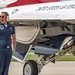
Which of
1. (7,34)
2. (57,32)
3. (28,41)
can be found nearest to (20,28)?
(28,41)

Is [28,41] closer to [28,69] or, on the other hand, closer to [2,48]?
[28,69]

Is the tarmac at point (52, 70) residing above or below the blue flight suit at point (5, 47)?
below

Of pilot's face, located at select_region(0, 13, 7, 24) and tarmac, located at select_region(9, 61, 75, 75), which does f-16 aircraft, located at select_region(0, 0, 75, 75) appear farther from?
tarmac, located at select_region(9, 61, 75, 75)

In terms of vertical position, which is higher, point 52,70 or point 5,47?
point 5,47

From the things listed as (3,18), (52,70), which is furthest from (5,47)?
(52,70)

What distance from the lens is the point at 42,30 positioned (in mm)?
13453

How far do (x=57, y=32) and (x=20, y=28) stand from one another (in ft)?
5.02

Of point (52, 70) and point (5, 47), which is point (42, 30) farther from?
point (52, 70)

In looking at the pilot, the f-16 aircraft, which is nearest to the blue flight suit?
the pilot

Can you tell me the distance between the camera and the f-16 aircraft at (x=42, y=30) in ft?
39.9

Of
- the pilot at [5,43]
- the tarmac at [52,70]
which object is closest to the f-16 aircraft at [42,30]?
the pilot at [5,43]

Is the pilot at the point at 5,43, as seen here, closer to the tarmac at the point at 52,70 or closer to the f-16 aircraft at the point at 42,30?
the f-16 aircraft at the point at 42,30

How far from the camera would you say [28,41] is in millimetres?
13859

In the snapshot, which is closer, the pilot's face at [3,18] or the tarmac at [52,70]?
the pilot's face at [3,18]
